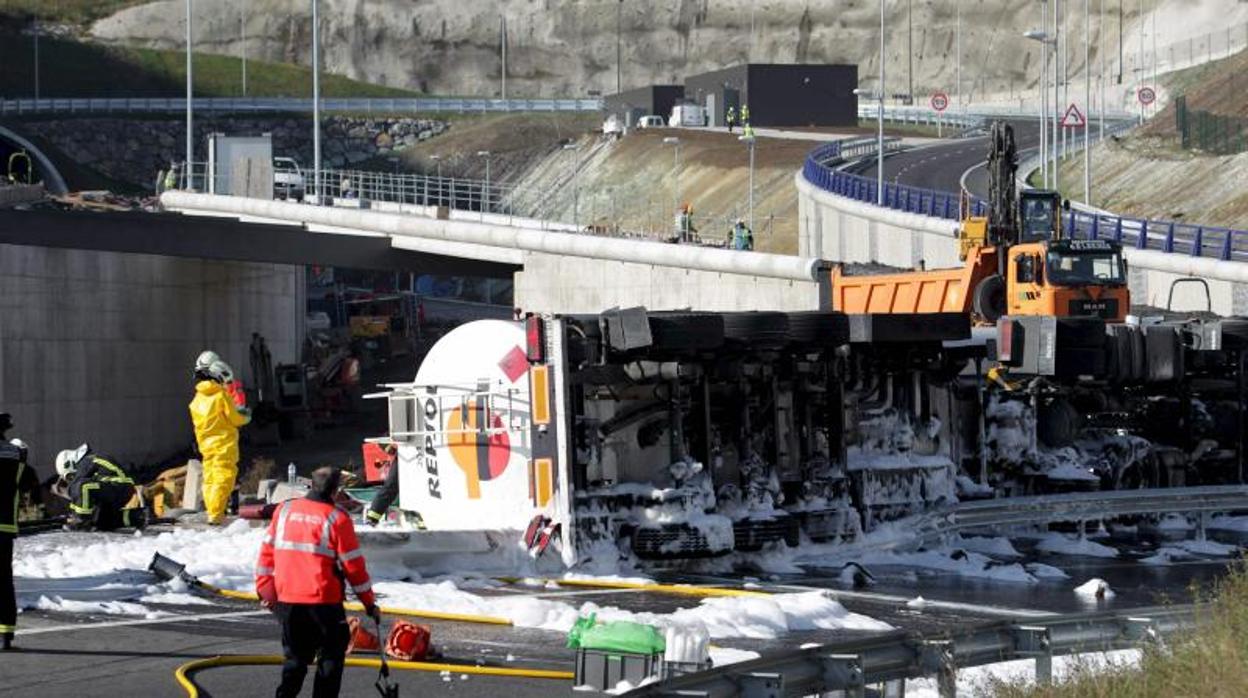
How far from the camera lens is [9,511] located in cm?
1509

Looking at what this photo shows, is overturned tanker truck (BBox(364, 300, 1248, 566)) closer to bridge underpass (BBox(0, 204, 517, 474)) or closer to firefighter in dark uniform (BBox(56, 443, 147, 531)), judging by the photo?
firefighter in dark uniform (BBox(56, 443, 147, 531))

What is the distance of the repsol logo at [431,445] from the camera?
20.8m

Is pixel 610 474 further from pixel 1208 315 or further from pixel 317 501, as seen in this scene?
pixel 1208 315

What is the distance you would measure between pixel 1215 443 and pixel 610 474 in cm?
867

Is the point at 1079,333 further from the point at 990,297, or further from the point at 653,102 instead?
the point at 653,102

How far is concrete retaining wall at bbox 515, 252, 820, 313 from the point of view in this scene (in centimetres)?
4441

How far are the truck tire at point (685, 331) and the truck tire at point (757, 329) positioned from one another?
247mm

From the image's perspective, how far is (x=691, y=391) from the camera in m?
20.4

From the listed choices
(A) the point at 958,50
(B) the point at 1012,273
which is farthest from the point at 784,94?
(B) the point at 1012,273

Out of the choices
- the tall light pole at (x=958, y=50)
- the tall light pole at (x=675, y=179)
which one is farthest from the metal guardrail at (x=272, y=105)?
the tall light pole at (x=675, y=179)

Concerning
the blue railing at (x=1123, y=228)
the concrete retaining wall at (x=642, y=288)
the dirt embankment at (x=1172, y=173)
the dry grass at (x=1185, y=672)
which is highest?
the dirt embankment at (x=1172, y=173)

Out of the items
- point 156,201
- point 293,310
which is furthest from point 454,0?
point 293,310

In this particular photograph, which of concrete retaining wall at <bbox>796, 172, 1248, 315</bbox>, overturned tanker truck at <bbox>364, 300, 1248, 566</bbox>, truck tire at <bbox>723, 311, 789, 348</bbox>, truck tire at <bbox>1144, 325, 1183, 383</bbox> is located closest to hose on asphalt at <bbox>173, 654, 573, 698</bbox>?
overturned tanker truck at <bbox>364, 300, 1248, 566</bbox>

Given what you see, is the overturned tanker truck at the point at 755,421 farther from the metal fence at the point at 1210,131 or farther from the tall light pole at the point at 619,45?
the tall light pole at the point at 619,45
